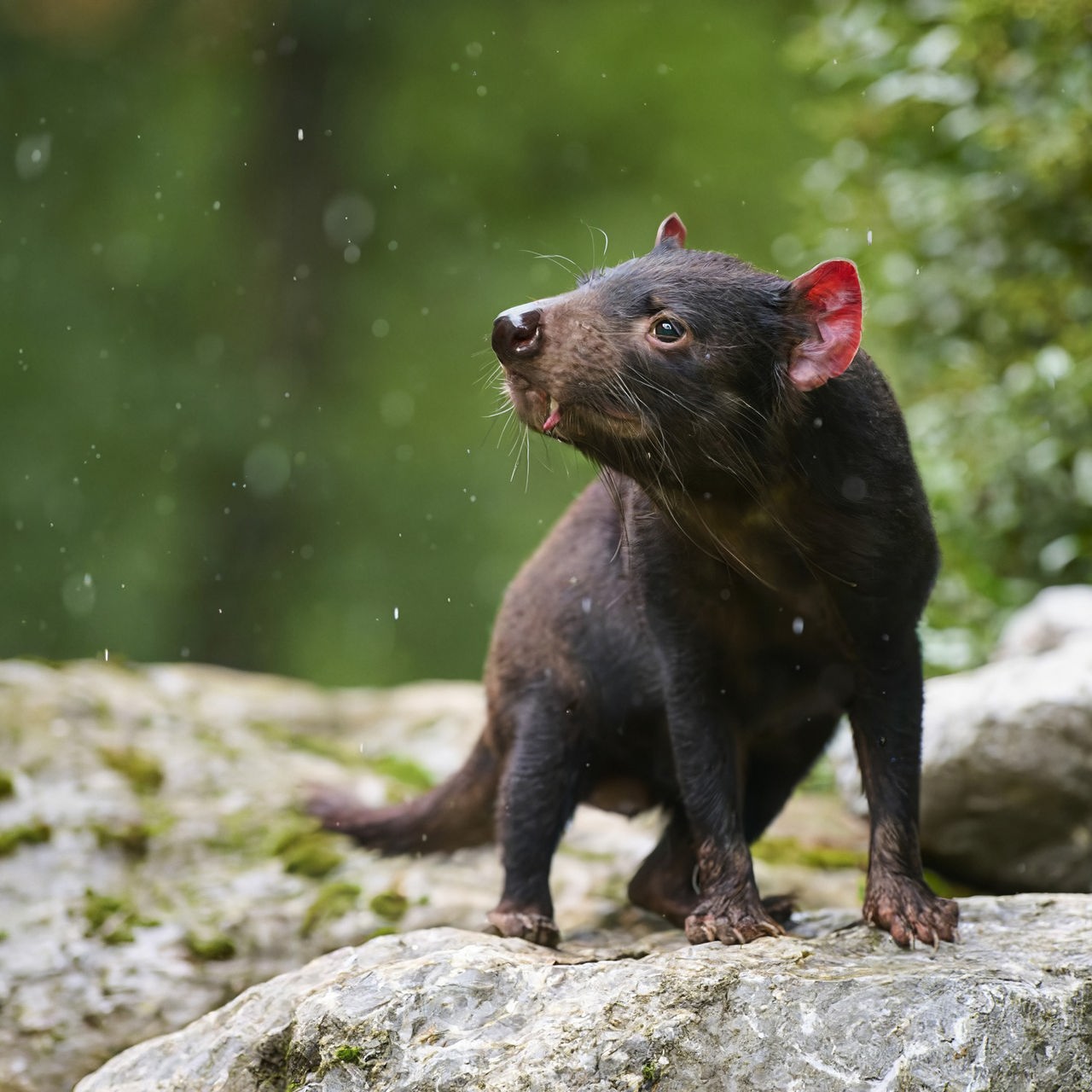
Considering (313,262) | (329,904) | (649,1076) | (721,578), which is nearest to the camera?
(649,1076)

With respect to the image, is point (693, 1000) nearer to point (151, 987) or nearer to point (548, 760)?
point (548, 760)

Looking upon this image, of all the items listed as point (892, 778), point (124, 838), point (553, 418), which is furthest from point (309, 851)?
point (553, 418)

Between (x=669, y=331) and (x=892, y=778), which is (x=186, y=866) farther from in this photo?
(x=669, y=331)

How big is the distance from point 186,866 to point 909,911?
9.83 feet

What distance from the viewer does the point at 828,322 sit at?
3512 mm

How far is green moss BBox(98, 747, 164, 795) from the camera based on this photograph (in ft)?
19.3

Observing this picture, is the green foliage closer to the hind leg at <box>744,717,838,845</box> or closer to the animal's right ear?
the hind leg at <box>744,717,838,845</box>

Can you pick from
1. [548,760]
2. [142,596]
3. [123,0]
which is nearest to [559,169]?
[123,0]

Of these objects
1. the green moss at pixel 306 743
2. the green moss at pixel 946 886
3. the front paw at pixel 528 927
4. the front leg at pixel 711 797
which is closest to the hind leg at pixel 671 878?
the front paw at pixel 528 927

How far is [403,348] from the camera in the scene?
16094 millimetres

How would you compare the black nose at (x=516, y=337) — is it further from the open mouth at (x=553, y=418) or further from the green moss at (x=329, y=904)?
the green moss at (x=329, y=904)

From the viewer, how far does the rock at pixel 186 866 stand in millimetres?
4699

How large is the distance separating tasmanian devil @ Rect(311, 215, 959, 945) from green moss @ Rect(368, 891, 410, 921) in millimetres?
951

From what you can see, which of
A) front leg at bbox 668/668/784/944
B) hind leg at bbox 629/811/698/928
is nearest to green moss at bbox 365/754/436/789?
hind leg at bbox 629/811/698/928
